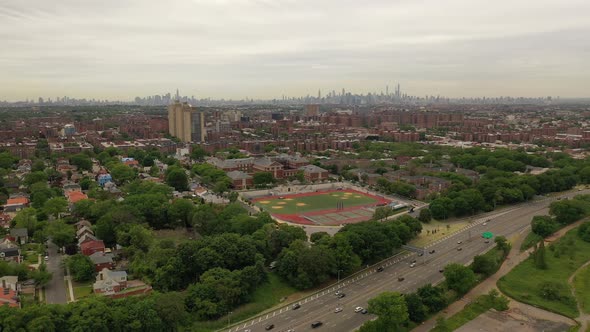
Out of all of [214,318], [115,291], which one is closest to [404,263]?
[214,318]

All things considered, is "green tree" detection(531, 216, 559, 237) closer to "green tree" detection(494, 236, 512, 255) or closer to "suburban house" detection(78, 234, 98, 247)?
"green tree" detection(494, 236, 512, 255)

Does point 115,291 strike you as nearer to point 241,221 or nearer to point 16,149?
point 241,221


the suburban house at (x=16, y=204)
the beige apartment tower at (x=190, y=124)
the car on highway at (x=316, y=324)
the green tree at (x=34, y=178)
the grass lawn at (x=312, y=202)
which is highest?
the beige apartment tower at (x=190, y=124)

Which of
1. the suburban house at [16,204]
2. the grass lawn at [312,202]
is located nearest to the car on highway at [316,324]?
the grass lawn at [312,202]

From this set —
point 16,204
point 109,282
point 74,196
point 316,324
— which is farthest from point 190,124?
point 316,324

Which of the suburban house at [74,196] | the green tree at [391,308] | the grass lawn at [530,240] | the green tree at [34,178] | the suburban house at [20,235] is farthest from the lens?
the green tree at [34,178]

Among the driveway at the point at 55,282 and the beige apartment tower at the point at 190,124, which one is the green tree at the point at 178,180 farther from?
the beige apartment tower at the point at 190,124
